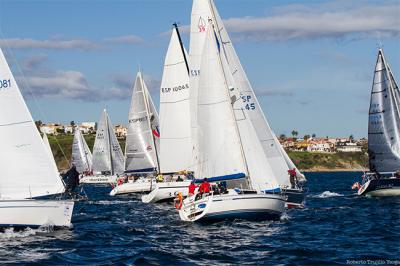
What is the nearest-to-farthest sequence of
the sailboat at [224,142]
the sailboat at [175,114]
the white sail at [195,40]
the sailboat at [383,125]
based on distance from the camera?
the sailboat at [224,142]
the white sail at [195,40]
the sailboat at [175,114]
the sailboat at [383,125]

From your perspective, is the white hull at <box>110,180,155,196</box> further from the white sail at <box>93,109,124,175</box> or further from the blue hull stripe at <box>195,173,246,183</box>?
the white sail at <box>93,109,124,175</box>

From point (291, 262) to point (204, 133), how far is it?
1268 cm

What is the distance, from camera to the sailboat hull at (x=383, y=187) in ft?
158

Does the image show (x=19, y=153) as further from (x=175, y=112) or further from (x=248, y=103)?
(x=175, y=112)

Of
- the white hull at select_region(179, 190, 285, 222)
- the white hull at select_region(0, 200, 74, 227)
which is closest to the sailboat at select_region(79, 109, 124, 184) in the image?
the white hull at select_region(179, 190, 285, 222)

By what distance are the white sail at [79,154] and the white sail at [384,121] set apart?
5714 cm

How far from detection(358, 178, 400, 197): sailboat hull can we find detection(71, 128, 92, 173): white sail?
59.1 metres

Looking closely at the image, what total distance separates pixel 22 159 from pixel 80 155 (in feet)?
253

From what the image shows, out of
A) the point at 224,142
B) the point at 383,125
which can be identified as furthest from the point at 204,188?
the point at 383,125

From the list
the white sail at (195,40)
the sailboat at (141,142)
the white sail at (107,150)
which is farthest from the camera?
the white sail at (107,150)

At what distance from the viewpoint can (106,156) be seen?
9106 cm

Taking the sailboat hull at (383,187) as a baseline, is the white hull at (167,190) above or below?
above

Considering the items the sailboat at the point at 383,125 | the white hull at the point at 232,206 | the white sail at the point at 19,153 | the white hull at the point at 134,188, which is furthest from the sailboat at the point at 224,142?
the white hull at the point at 134,188

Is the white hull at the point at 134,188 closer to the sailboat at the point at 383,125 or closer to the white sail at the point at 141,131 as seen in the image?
the white sail at the point at 141,131
